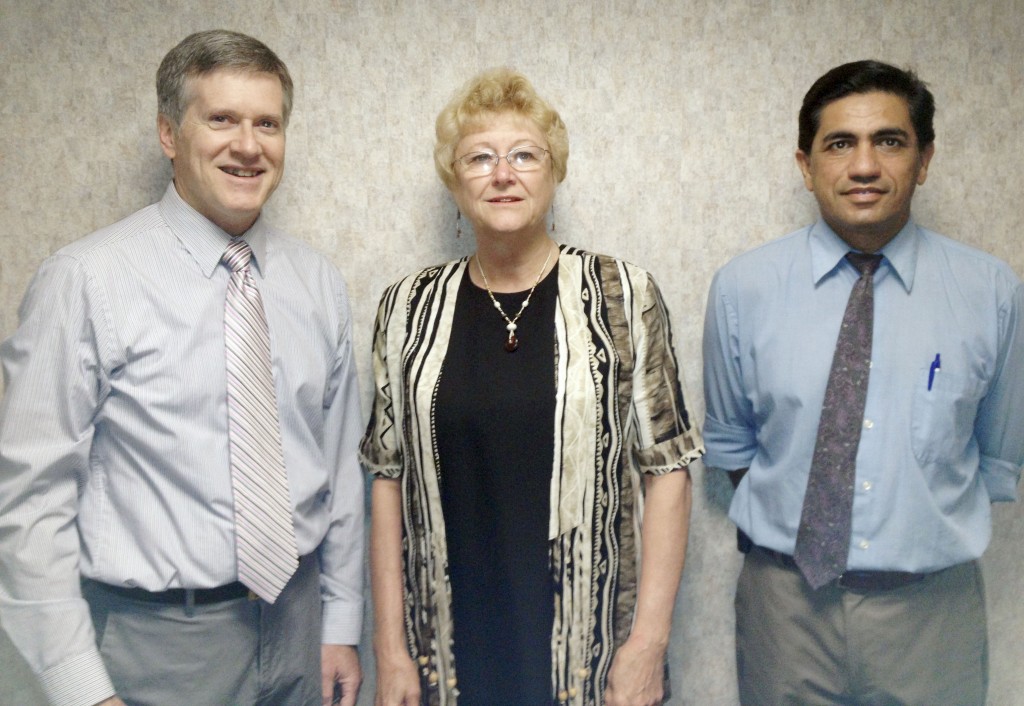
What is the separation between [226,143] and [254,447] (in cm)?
54

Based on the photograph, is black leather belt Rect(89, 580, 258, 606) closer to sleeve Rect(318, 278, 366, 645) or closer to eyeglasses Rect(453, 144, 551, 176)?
sleeve Rect(318, 278, 366, 645)

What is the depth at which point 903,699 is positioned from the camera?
1.67m

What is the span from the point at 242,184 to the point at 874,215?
1196mm

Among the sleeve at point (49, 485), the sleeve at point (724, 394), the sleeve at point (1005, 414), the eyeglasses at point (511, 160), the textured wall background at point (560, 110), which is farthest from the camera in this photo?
the textured wall background at point (560, 110)

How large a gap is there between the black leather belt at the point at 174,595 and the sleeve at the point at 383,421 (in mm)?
373

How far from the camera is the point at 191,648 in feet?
4.79

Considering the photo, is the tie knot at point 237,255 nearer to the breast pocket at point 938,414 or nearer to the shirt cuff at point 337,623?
the shirt cuff at point 337,623

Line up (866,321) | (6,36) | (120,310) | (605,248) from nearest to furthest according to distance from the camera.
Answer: (120,310) < (866,321) < (6,36) < (605,248)

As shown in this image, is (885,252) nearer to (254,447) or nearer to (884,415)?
(884,415)

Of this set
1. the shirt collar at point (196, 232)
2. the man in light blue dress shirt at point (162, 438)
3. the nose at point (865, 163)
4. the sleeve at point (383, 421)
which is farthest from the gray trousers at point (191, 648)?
the nose at point (865, 163)

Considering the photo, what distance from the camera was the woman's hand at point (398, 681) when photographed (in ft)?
5.31

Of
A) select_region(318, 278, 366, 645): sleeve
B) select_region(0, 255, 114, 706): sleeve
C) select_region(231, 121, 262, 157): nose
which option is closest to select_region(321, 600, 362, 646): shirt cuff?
select_region(318, 278, 366, 645): sleeve

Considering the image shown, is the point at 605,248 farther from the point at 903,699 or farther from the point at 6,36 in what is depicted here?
the point at 6,36

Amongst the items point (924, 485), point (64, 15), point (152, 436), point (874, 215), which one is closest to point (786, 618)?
point (924, 485)
